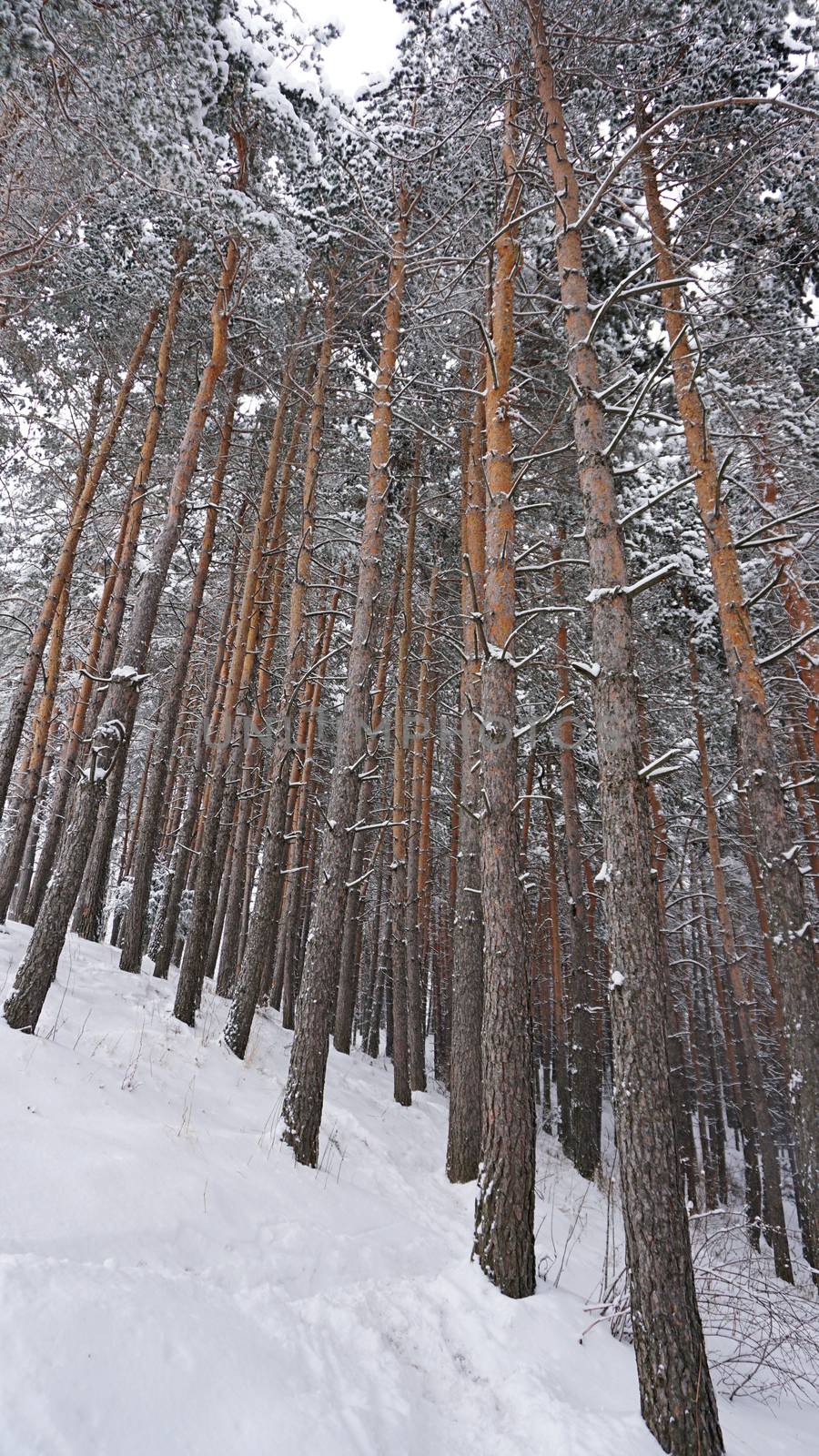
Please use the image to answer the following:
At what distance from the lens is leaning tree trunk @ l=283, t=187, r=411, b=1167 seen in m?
5.98

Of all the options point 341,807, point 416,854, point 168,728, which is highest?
point 168,728

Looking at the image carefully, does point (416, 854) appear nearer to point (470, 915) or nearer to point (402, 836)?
point (402, 836)

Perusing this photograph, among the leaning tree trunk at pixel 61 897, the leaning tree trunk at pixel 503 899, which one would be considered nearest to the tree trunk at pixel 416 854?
the leaning tree trunk at pixel 503 899

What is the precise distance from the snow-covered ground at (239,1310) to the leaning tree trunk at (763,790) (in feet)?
8.64

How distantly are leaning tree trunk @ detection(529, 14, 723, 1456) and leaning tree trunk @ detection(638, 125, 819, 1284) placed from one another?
1928mm

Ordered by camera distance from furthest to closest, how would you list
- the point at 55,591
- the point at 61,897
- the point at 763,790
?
the point at 55,591 → the point at 763,790 → the point at 61,897

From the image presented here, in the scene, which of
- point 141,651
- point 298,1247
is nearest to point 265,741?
point 141,651

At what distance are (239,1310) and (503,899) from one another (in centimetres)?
312

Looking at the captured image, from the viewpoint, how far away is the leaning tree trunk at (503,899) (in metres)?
4.54

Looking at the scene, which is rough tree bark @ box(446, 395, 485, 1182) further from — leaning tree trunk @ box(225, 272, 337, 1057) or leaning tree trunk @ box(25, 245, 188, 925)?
leaning tree trunk @ box(25, 245, 188, 925)

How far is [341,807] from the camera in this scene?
6.86m

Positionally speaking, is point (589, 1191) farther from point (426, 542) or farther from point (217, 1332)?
point (426, 542)

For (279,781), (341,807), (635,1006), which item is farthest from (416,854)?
(635,1006)

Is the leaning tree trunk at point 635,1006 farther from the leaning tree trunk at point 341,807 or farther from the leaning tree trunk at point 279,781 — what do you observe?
the leaning tree trunk at point 279,781
